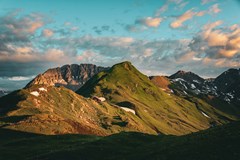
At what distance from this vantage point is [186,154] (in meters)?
62.9

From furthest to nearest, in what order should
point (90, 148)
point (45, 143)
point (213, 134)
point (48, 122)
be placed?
point (48, 122), point (45, 143), point (90, 148), point (213, 134)

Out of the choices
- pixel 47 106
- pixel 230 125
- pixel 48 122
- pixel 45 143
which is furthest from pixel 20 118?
pixel 230 125

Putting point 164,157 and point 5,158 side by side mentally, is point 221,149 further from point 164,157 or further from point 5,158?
point 5,158

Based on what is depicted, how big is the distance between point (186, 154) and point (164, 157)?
397 cm

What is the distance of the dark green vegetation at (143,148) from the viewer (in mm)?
62094

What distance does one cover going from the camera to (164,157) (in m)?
63.0

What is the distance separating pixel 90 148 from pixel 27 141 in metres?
33.2

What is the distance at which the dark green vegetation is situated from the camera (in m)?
62.1

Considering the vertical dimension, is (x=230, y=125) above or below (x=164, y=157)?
above

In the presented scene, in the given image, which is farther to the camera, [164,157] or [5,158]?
[5,158]

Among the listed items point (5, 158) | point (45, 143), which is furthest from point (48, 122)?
point (5, 158)

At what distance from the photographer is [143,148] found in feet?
263

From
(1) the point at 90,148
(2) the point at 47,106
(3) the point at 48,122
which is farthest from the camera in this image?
(2) the point at 47,106

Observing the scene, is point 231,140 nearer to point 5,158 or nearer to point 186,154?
point 186,154
